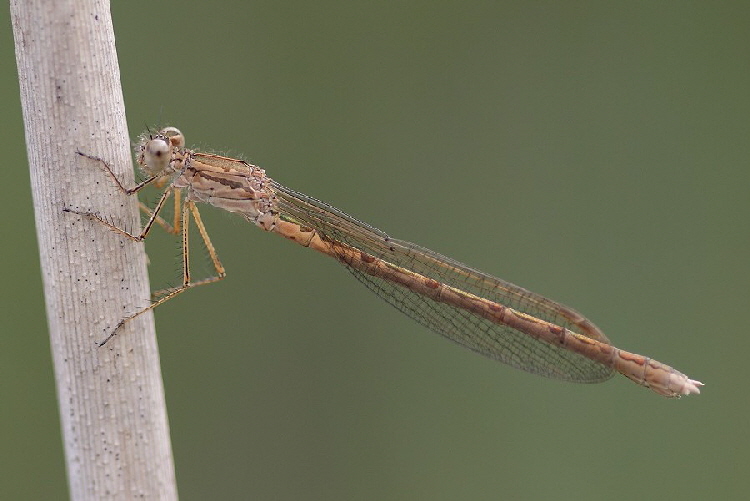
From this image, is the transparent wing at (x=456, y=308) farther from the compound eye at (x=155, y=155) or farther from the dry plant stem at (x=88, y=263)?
the dry plant stem at (x=88, y=263)

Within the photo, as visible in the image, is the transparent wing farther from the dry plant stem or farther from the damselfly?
the dry plant stem

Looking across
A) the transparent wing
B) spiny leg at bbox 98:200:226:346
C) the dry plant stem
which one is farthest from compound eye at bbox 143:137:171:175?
the dry plant stem

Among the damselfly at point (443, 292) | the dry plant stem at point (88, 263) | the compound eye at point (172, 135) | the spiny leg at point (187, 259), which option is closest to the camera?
the dry plant stem at point (88, 263)

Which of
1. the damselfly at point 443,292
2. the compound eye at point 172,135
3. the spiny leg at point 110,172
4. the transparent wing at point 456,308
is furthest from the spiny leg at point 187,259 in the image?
the spiny leg at point 110,172

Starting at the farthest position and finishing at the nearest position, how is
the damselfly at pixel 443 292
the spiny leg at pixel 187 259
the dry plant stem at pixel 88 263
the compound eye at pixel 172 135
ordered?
the damselfly at pixel 443 292 → the compound eye at pixel 172 135 → the spiny leg at pixel 187 259 → the dry plant stem at pixel 88 263

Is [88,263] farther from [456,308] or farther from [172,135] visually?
[456,308]

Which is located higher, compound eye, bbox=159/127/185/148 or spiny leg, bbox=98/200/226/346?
compound eye, bbox=159/127/185/148

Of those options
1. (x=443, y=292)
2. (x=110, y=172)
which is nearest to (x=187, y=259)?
(x=110, y=172)
